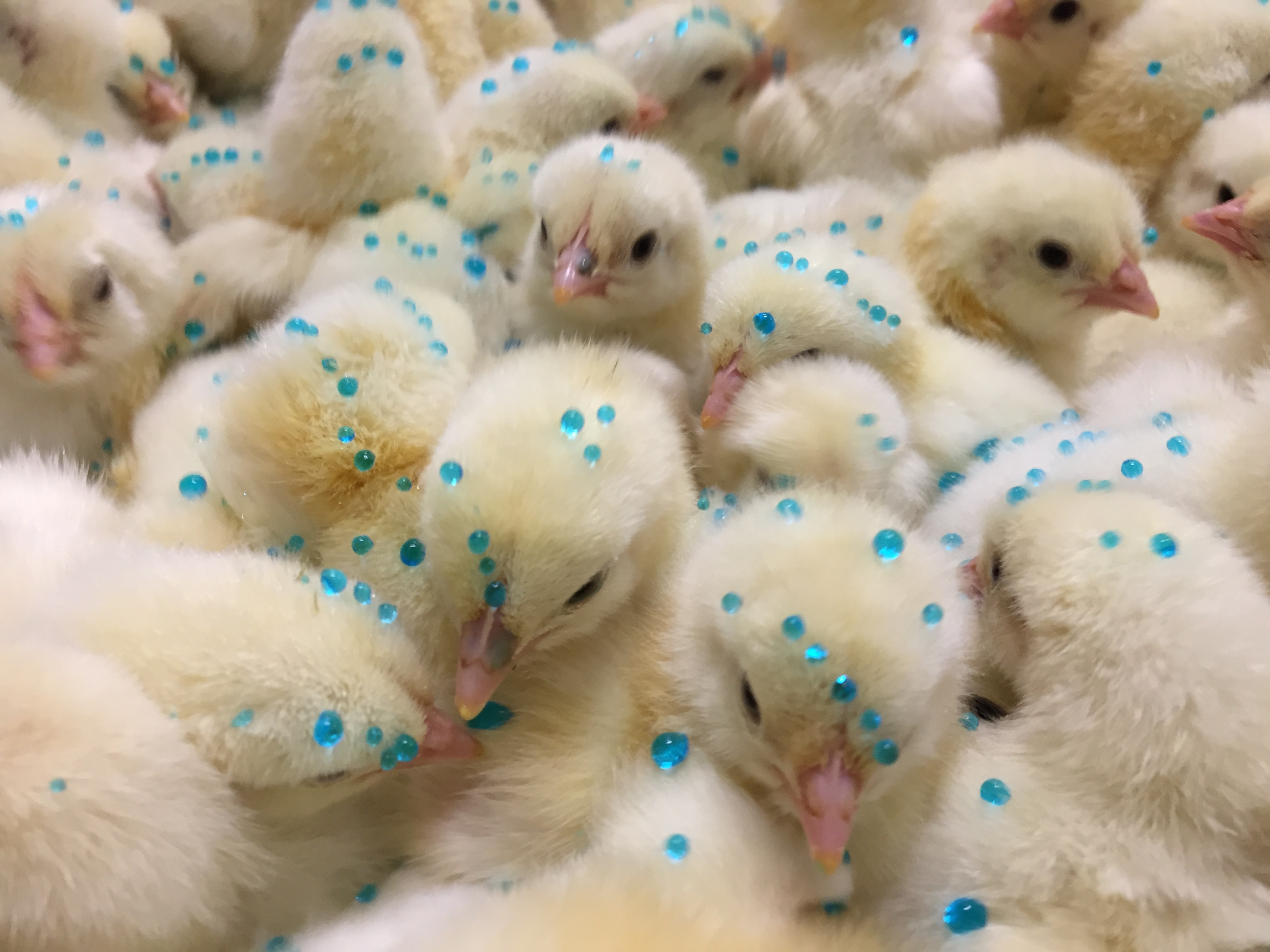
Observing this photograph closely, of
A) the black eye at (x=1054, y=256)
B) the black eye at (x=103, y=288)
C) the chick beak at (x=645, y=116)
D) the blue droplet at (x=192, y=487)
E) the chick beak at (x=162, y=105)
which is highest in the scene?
the chick beak at (x=162, y=105)

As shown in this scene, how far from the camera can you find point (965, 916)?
2.49 ft

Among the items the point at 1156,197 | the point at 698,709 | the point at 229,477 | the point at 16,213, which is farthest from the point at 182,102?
the point at 1156,197

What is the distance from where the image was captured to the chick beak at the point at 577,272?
1.17 metres

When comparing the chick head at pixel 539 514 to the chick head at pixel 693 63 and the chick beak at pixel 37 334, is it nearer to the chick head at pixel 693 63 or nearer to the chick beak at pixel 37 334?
the chick beak at pixel 37 334

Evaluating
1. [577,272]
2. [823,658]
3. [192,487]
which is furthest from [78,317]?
[823,658]

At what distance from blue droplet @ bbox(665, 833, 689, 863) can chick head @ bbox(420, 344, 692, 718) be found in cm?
21

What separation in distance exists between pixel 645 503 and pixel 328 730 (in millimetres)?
348

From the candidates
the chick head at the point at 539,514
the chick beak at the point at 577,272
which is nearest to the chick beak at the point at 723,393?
the chick head at the point at 539,514

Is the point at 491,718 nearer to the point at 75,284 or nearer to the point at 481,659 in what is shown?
the point at 481,659

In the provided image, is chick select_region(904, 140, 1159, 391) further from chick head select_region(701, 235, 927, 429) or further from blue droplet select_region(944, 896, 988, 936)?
blue droplet select_region(944, 896, 988, 936)

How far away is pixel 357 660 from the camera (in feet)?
2.75

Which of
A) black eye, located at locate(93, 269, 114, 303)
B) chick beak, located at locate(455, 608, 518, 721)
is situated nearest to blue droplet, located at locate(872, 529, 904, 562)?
chick beak, located at locate(455, 608, 518, 721)

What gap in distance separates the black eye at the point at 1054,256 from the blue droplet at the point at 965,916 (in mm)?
858

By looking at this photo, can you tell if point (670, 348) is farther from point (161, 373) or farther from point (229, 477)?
point (161, 373)
